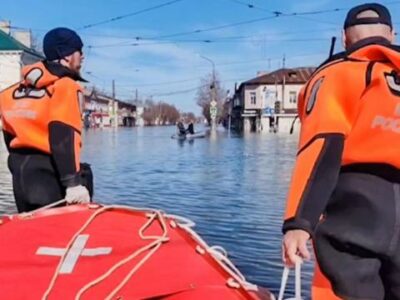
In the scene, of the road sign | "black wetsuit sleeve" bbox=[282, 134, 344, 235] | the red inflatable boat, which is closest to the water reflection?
the red inflatable boat

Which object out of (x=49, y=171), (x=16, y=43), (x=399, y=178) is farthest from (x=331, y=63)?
(x=16, y=43)

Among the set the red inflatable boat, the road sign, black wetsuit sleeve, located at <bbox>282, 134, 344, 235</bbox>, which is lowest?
the road sign

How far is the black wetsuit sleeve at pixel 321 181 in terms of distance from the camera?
2225 millimetres

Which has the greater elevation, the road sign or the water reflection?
the road sign

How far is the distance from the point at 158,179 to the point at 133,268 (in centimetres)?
1317

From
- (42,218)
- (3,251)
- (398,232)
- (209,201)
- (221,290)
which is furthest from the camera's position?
(209,201)

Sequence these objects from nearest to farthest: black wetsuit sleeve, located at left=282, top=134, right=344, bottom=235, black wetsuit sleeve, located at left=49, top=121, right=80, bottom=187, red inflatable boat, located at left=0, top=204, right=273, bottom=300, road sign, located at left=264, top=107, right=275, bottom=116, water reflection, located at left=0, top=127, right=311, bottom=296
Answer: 1. black wetsuit sleeve, located at left=282, top=134, right=344, bottom=235
2. red inflatable boat, located at left=0, top=204, right=273, bottom=300
3. black wetsuit sleeve, located at left=49, top=121, right=80, bottom=187
4. water reflection, located at left=0, top=127, right=311, bottom=296
5. road sign, located at left=264, top=107, right=275, bottom=116

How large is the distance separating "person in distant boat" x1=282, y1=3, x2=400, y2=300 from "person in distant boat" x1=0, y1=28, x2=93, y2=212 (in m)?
1.92

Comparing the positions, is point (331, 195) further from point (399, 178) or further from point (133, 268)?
point (133, 268)

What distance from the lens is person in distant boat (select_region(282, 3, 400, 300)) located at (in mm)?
2238

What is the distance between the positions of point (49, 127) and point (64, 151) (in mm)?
166

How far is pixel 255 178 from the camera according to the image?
1625 centimetres

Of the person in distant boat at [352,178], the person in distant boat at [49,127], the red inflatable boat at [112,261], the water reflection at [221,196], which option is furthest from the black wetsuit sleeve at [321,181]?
the water reflection at [221,196]

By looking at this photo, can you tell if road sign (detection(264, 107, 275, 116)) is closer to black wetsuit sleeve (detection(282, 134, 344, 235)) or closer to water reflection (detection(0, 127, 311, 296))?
water reflection (detection(0, 127, 311, 296))
